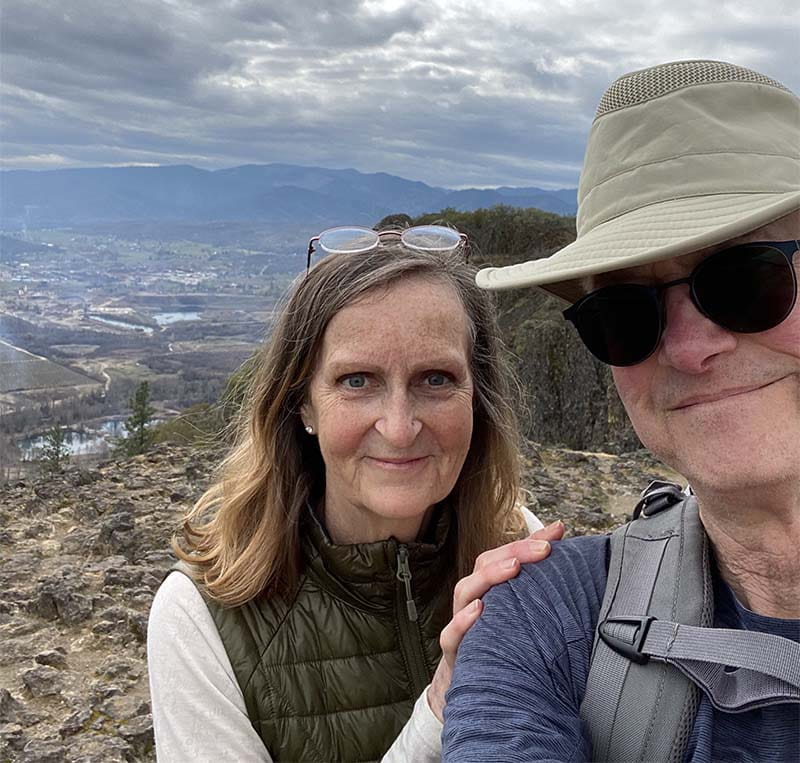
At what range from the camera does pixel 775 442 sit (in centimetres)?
160

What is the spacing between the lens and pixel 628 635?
5.06 feet

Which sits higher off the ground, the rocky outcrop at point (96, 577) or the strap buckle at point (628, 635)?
the strap buckle at point (628, 635)

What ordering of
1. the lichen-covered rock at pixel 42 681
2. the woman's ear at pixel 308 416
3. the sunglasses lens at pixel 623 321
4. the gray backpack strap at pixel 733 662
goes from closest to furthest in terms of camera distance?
the gray backpack strap at pixel 733 662
the sunglasses lens at pixel 623 321
the woman's ear at pixel 308 416
the lichen-covered rock at pixel 42 681

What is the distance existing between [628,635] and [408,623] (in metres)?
1.36

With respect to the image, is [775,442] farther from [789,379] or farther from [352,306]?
[352,306]

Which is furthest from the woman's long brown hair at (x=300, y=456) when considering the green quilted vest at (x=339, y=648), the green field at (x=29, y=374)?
the green field at (x=29, y=374)

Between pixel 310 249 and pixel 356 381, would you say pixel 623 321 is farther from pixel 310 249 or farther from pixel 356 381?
pixel 310 249

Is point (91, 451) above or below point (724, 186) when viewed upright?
below

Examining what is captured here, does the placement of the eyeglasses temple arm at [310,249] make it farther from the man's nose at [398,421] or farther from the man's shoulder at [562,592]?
the man's shoulder at [562,592]

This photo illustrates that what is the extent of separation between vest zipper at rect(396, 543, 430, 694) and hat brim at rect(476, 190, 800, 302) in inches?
53.0

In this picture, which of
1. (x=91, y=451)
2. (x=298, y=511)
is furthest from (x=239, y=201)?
(x=298, y=511)

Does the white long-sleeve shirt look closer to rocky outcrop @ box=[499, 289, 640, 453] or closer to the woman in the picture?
the woman

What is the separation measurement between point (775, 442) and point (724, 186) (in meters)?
0.55

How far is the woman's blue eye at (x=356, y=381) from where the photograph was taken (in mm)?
2723
